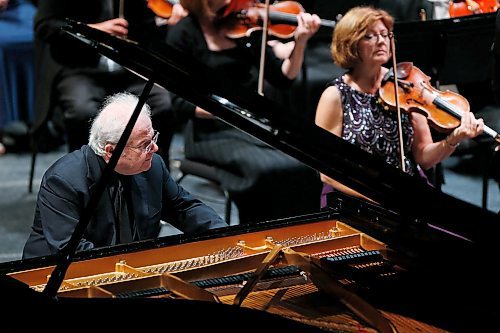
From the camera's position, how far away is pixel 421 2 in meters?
5.08

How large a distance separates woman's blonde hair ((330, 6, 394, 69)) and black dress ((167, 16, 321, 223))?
2.06 feet

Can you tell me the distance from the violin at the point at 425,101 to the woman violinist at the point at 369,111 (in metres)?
0.03

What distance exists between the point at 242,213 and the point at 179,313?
7.19 feet

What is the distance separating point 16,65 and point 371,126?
293 cm

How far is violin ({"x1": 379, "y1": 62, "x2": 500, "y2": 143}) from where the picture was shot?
12.8 ft

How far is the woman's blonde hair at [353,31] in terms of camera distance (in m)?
3.94

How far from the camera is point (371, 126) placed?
392cm

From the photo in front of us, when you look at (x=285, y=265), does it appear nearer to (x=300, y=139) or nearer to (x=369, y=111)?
(x=300, y=139)

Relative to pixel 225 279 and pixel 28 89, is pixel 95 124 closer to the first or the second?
pixel 225 279

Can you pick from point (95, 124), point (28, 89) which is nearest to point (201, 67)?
point (95, 124)

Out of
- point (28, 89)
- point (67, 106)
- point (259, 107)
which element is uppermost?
point (259, 107)

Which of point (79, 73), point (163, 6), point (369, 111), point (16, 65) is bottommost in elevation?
point (16, 65)

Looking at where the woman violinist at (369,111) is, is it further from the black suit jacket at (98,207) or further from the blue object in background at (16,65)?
the blue object in background at (16,65)

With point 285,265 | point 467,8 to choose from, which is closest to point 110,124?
point 285,265
